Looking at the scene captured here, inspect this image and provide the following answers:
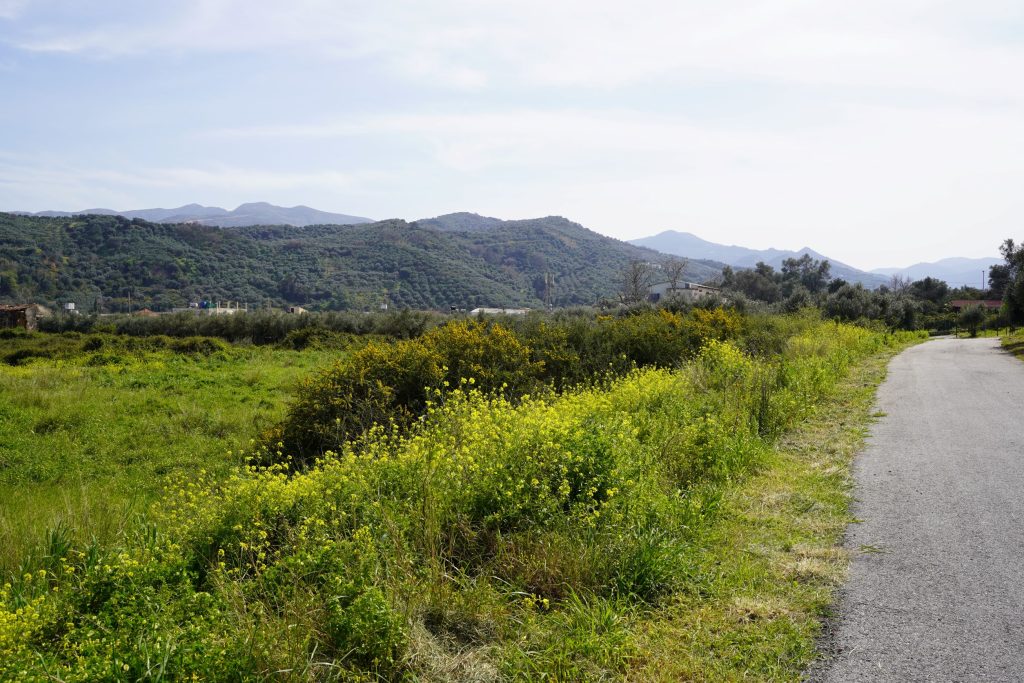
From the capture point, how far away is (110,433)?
14.6m

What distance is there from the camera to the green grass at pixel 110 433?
661 cm

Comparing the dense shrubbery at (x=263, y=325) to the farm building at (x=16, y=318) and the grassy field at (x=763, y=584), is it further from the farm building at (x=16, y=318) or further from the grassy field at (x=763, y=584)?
the grassy field at (x=763, y=584)

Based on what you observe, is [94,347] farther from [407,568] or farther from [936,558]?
[936,558]

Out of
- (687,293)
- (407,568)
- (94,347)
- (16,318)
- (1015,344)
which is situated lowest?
(94,347)

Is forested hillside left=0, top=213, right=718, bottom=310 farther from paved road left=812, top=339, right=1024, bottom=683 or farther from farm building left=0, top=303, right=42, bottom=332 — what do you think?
paved road left=812, top=339, right=1024, bottom=683

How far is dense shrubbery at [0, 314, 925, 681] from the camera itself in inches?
131

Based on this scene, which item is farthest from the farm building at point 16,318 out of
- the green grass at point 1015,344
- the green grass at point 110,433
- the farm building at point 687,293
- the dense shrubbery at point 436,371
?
the green grass at point 1015,344

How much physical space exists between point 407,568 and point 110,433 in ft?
42.6

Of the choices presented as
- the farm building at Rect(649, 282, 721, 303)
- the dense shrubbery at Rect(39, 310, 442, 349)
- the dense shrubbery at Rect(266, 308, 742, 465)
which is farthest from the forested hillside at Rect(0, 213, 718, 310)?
the dense shrubbery at Rect(266, 308, 742, 465)

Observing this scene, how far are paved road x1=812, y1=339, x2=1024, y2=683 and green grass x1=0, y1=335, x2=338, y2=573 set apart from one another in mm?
5135

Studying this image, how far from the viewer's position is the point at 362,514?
4918 millimetres

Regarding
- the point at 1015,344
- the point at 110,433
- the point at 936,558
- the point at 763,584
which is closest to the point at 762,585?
the point at 763,584

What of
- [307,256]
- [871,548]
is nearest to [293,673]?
[871,548]

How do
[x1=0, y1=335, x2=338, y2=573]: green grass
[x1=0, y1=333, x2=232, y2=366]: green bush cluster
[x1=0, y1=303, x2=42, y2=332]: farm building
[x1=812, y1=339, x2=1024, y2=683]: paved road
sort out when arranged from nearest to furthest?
[x1=812, y1=339, x2=1024, y2=683]: paved road
[x1=0, y1=335, x2=338, y2=573]: green grass
[x1=0, y1=333, x2=232, y2=366]: green bush cluster
[x1=0, y1=303, x2=42, y2=332]: farm building
